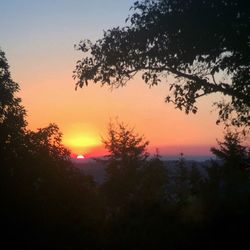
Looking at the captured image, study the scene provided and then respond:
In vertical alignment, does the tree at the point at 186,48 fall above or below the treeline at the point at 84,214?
above

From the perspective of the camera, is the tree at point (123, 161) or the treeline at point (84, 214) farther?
the tree at point (123, 161)

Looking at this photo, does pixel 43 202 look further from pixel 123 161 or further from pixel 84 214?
pixel 123 161

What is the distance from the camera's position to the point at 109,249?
38.0 ft

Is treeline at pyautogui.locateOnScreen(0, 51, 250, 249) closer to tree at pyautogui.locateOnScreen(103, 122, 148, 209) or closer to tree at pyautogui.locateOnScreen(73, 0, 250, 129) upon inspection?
tree at pyautogui.locateOnScreen(73, 0, 250, 129)

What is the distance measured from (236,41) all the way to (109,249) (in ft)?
21.5

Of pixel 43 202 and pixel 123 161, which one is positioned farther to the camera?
pixel 123 161

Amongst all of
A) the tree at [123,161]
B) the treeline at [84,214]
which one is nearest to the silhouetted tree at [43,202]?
the treeline at [84,214]

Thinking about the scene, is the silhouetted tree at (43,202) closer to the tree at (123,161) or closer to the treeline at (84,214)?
the treeline at (84,214)

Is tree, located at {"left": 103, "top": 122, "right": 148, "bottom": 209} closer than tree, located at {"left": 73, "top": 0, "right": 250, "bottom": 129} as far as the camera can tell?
No

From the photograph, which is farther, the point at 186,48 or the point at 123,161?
the point at 123,161

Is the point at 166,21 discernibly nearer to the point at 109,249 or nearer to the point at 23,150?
the point at 23,150

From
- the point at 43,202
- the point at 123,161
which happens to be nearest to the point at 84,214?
the point at 43,202

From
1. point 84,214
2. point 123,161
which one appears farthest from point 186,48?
point 123,161

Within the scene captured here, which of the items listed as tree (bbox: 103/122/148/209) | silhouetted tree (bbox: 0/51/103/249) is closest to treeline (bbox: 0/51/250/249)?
silhouetted tree (bbox: 0/51/103/249)
